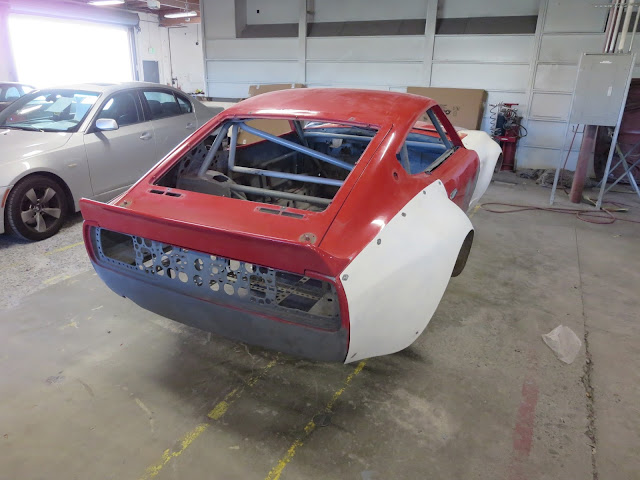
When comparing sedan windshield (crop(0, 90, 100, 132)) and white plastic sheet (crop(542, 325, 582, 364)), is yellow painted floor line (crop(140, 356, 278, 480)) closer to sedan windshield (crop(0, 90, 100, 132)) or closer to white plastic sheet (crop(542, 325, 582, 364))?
white plastic sheet (crop(542, 325, 582, 364))

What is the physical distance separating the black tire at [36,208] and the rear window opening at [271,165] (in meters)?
2.07

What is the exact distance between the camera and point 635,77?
6852 mm

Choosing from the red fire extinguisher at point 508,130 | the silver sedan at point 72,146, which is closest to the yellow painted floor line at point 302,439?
the silver sedan at point 72,146

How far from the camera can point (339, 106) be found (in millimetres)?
2457

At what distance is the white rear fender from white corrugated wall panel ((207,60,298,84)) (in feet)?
27.4

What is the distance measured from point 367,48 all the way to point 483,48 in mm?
2236

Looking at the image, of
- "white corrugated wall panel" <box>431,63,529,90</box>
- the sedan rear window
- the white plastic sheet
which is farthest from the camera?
"white corrugated wall panel" <box>431,63,529,90</box>

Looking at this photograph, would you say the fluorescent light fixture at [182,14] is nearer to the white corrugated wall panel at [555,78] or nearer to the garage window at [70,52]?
the garage window at [70,52]

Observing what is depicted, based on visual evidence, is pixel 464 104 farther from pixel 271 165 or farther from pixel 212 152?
pixel 212 152

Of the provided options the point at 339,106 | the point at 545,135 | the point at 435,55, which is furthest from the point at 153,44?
the point at 339,106

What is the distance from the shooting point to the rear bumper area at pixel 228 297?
5.92 feet

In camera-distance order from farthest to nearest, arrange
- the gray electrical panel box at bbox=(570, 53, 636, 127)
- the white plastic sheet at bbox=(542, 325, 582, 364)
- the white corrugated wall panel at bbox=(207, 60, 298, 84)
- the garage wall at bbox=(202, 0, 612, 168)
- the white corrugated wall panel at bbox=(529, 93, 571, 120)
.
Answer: the white corrugated wall panel at bbox=(207, 60, 298, 84) < the white corrugated wall panel at bbox=(529, 93, 571, 120) < the garage wall at bbox=(202, 0, 612, 168) < the gray electrical panel box at bbox=(570, 53, 636, 127) < the white plastic sheet at bbox=(542, 325, 582, 364)

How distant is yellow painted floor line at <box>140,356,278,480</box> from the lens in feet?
5.81

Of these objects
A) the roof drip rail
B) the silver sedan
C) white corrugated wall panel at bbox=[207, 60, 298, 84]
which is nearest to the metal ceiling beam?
white corrugated wall panel at bbox=[207, 60, 298, 84]
